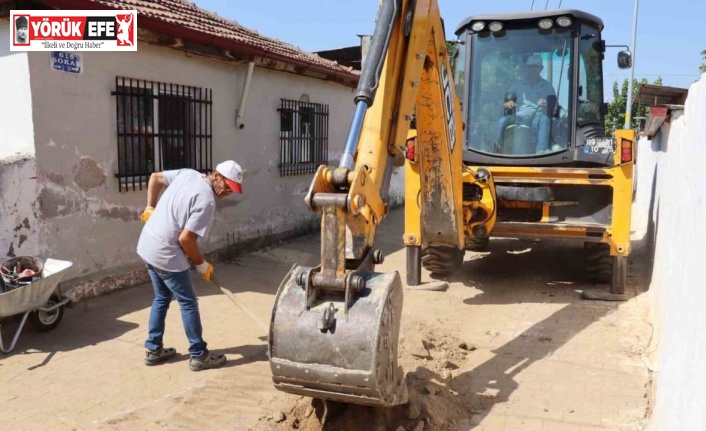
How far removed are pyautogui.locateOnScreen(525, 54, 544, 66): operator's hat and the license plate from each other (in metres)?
1.08

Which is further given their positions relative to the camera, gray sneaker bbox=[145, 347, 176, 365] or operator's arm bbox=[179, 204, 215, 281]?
gray sneaker bbox=[145, 347, 176, 365]

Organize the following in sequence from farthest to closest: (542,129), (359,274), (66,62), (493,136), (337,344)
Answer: (493,136)
(542,129)
(66,62)
(359,274)
(337,344)

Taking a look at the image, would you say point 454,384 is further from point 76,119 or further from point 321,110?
point 321,110

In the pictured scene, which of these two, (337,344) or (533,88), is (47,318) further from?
(533,88)

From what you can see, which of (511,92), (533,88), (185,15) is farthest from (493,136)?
(185,15)

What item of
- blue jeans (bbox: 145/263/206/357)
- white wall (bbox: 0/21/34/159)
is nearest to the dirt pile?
blue jeans (bbox: 145/263/206/357)

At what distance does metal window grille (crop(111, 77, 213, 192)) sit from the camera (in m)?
6.72

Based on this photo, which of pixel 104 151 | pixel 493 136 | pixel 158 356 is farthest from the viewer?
pixel 493 136

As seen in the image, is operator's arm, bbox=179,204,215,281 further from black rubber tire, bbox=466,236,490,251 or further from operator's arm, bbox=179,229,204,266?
black rubber tire, bbox=466,236,490,251

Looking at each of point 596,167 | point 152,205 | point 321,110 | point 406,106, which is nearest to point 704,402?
point 406,106

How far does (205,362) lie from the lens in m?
4.66

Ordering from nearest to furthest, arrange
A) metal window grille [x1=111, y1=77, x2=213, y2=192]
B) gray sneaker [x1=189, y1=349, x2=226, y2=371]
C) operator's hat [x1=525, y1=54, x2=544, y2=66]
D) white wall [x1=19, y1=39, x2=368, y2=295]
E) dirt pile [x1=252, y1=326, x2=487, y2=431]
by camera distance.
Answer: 1. dirt pile [x1=252, y1=326, x2=487, y2=431]
2. gray sneaker [x1=189, y1=349, x2=226, y2=371]
3. white wall [x1=19, y1=39, x2=368, y2=295]
4. metal window grille [x1=111, y1=77, x2=213, y2=192]
5. operator's hat [x1=525, y1=54, x2=544, y2=66]

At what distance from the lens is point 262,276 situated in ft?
25.6

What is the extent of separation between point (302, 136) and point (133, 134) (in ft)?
13.4
